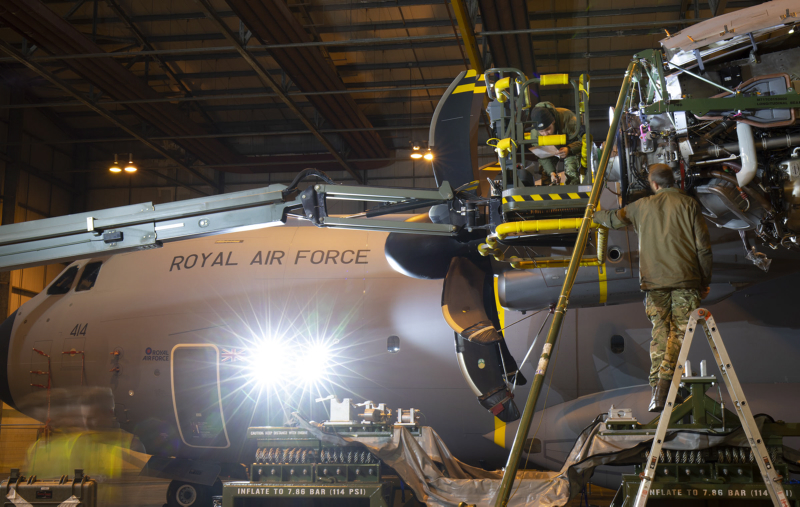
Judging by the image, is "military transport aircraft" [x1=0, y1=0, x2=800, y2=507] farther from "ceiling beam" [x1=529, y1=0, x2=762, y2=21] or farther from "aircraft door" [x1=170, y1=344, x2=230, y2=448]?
"ceiling beam" [x1=529, y1=0, x2=762, y2=21]

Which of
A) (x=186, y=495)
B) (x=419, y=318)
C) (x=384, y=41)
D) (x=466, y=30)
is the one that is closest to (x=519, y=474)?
(x=419, y=318)

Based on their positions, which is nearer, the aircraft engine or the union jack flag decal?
the aircraft engine

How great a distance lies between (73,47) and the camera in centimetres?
1664

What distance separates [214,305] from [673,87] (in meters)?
7.39

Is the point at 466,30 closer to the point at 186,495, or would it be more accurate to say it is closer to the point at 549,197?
the point at 549,197

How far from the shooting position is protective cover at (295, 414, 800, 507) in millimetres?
5742

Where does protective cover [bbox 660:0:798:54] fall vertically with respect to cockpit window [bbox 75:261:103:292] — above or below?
above

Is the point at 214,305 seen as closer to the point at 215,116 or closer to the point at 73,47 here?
the point at 73,47

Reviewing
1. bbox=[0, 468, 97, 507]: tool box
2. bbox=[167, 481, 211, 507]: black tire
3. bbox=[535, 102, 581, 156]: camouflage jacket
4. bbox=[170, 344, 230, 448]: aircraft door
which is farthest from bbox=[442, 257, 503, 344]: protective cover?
bbox=[167, 481, 211, 507]: black tire

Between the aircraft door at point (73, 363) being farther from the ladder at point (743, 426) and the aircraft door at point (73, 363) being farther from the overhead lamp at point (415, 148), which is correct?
the overhead lamp at point (415, 148)

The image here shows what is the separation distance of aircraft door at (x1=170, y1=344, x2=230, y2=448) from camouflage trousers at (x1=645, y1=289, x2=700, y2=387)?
6816 mm

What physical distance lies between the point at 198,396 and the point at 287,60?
1004 centimetres

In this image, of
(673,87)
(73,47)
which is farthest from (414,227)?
(73,47)

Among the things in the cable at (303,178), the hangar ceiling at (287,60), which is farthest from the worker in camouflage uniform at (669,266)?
the hangar ceiling at (287,60)
